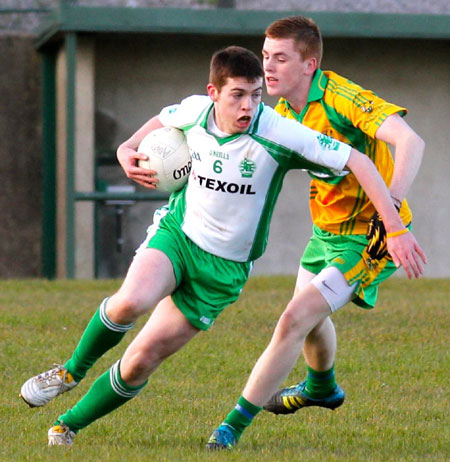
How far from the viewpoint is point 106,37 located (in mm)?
15883

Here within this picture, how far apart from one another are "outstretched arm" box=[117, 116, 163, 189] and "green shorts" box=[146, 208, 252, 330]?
0.26 metres

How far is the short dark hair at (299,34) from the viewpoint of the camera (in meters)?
5.66

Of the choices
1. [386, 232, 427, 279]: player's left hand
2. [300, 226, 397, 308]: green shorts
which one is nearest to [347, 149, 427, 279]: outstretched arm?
[386, 232, 427, 279]: player's left hand

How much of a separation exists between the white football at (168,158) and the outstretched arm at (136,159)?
30mm

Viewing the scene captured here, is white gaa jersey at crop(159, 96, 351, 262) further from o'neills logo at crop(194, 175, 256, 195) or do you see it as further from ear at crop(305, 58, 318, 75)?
ear at crop(305, 58, 318, 75)

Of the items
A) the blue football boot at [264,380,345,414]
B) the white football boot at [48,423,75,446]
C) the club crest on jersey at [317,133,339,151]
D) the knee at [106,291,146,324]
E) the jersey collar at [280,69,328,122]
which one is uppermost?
the jersey collar at [280,69,328,122]

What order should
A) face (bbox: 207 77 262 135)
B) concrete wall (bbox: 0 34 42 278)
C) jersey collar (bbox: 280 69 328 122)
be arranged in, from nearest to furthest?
1. face (bbox: 207 77 262 135)
2. jersey collar (bbox: 280 69 328 122)
3. concrete wall (bbox: 0 34 42 278)

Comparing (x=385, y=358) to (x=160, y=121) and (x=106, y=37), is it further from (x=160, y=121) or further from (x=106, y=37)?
(x=106, y=37)

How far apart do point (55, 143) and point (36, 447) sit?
36.0 ft

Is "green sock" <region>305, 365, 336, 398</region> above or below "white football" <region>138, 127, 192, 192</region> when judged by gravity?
below

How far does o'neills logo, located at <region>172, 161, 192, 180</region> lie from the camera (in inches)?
213

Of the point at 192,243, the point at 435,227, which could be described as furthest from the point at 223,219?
the point at 435,227

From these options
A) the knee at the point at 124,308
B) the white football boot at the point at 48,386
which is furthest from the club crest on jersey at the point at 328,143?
the white football boot at the point at 48,386

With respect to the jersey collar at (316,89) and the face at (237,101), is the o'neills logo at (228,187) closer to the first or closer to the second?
the face at (237,101)
